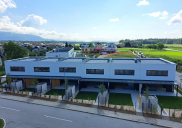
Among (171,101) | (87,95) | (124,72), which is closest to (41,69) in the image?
(87,95)

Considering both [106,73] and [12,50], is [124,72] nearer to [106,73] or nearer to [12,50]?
[106,73]

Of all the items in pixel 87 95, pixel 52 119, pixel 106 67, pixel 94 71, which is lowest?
pixel 52 119

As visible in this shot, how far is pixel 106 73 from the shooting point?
26.8 metres

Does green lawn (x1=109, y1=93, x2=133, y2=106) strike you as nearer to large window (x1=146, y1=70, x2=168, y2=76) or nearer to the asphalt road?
the asphalt road

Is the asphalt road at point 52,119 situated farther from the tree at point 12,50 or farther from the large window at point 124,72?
the tree at point 12,50

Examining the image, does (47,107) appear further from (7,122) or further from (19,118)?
(7,122)

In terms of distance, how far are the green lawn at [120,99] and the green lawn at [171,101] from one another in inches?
187

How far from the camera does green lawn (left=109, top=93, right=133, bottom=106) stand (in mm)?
20487

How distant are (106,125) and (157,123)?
571cm

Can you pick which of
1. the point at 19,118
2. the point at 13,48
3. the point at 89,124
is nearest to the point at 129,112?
the point at 89,124

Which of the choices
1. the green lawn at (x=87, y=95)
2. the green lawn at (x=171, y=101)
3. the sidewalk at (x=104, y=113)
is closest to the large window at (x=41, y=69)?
the sidewalk at (x=104, y=113)

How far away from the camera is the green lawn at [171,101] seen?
1941 cm

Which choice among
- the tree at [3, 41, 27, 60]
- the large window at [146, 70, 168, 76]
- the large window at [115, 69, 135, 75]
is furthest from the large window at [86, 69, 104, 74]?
the tree at [3, 41, 27, 60]

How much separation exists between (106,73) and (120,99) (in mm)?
6391
